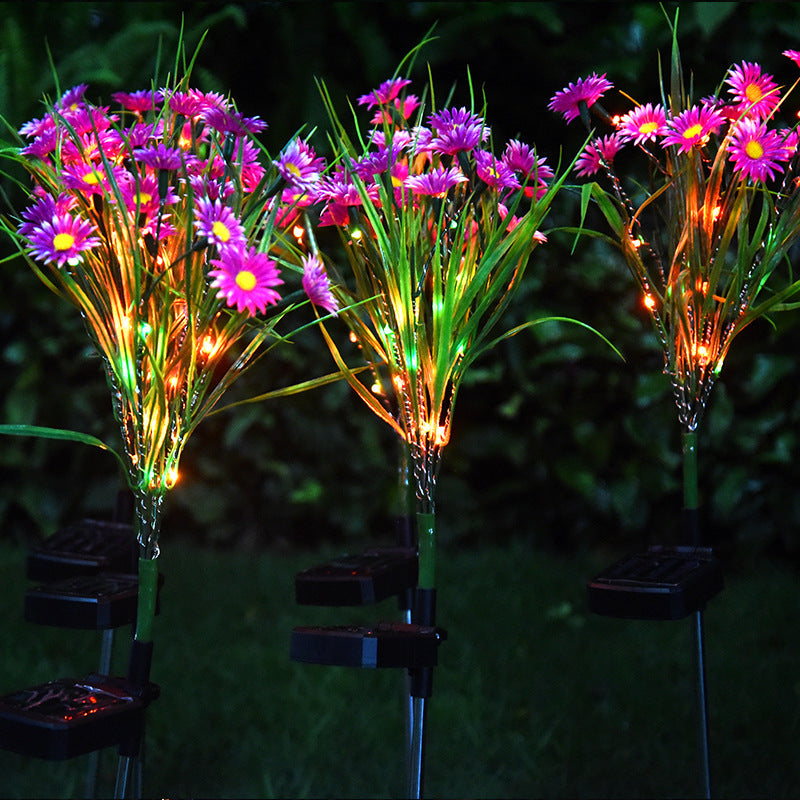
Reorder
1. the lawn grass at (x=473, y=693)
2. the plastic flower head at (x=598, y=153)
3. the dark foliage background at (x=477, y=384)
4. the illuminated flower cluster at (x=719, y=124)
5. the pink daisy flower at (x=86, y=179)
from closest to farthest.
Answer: the pink daisy flower at (x=86, y=179) < the illuminated flower cluster at (x=719, y=124) < the plastic flower head at (x=598, y=153) < the lawn grass at (x=473, y=693) < the dark foliage background at (x=477, y=384)

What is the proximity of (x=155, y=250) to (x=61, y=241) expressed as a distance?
0.11 m

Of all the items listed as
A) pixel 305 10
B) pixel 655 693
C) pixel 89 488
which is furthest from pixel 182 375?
pixel 305 10

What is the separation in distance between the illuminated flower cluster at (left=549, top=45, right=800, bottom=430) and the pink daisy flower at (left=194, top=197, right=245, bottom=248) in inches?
16.8

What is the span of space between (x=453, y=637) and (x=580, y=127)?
5.68 ft

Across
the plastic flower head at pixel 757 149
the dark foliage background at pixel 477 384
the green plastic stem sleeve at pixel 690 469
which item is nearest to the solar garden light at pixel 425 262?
the plastic flower head at pixel 757 149

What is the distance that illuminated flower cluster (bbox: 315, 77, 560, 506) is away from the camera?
0.98 m

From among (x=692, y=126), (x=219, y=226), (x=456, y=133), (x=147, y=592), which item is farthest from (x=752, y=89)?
(x=147, y=592)

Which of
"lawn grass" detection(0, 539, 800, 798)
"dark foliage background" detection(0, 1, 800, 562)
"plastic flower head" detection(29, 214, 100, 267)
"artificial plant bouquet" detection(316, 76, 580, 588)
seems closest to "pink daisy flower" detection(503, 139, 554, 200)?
"artificial plant bouquet" detection(316, 76, 580, 588)

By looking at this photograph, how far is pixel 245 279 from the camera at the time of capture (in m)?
0.83

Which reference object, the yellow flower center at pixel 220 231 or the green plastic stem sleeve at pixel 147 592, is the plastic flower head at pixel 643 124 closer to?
the yellow flower center at pixel 220 231

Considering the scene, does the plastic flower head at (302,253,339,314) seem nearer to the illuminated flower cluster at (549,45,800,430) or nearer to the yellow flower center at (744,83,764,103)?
the illuminated flower cluster at (549,45,800,430)

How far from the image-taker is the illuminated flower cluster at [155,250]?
3.01ft

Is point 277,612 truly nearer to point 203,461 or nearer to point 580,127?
point 203,461

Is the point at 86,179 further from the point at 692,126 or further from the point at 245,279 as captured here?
the point at 692,126
